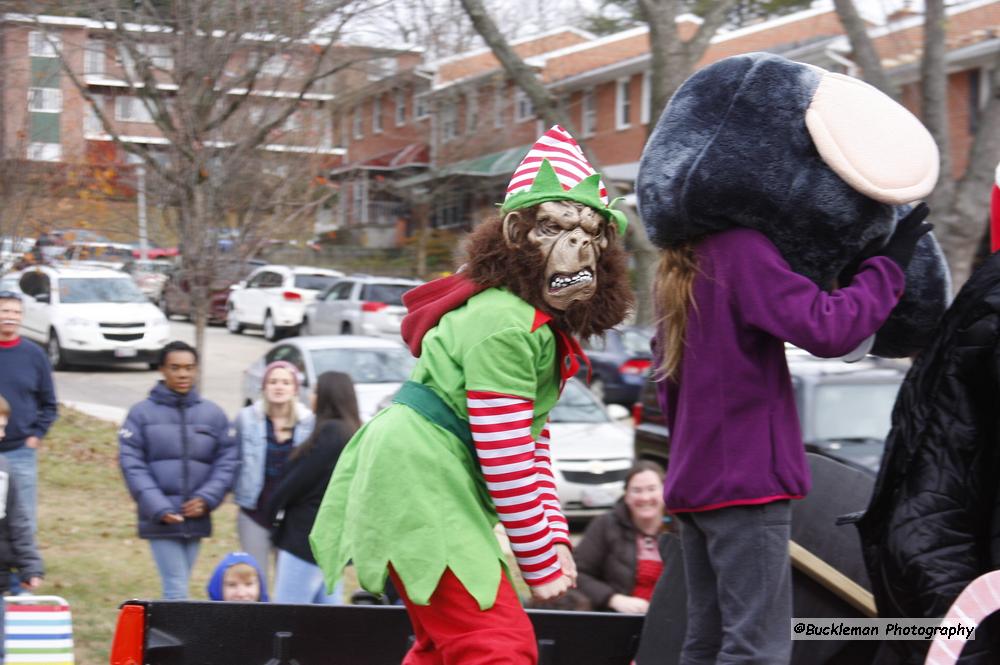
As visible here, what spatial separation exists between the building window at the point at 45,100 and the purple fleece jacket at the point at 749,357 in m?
9.44

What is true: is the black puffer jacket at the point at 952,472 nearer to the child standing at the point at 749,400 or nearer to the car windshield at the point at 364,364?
the child standing at the point at 749,400

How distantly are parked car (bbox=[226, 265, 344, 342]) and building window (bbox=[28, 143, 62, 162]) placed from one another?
14581 mm

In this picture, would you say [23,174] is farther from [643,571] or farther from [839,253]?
[839,253]

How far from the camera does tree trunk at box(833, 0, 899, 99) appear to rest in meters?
9.52

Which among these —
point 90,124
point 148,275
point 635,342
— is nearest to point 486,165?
point 635,342

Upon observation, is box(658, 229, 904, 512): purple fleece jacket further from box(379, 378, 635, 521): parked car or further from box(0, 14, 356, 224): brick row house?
box(0, 14, 356, 224): brick row house

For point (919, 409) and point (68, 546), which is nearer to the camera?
point (919, 409)

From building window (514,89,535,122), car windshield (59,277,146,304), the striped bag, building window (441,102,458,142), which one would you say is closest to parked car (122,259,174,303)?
car windshield (59,277,146,304)

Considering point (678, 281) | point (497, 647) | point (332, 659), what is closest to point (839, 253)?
point (678, 281)

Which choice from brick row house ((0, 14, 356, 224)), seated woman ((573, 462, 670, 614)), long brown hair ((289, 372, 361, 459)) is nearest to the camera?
seated woman ((573, 462, 670, 614))

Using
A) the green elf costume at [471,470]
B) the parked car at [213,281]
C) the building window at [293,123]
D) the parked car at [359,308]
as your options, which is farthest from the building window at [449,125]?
the green elf costume at [471,470]

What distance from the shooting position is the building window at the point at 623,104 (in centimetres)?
3536

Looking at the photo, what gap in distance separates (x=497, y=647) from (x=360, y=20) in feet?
28.6

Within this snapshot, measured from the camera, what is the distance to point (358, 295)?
976 inches
